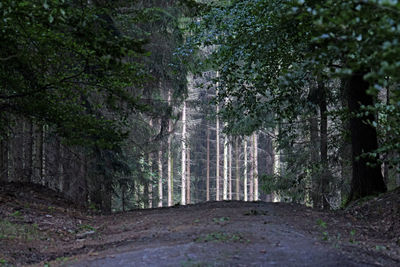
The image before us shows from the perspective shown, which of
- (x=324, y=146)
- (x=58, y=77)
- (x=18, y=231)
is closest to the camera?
(x=18, y=231)

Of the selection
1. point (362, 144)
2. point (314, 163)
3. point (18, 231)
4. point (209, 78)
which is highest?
point (209, 78)

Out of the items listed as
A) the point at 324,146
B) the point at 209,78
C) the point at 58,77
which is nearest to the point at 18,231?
the point at 58,77

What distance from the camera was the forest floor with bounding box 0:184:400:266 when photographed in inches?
197

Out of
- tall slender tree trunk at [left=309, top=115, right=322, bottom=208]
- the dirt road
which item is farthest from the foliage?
tall slender tree trunk at [left=309, top=115, right=322, bottom=208]

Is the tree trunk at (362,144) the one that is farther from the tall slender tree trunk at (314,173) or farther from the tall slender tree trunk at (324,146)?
the tall slender tree trunk at (314,173)

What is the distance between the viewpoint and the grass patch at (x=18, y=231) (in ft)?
24.5

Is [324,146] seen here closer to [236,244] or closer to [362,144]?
[362,144]

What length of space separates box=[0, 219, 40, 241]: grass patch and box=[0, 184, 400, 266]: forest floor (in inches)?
0.6

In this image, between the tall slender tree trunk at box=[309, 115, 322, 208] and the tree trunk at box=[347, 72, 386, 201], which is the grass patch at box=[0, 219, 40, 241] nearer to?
the tree trunk at box=[347, 72, 386, 201]

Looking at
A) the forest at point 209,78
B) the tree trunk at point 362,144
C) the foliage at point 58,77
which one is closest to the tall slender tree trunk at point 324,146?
the forest at point 209,78

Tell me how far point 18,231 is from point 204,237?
367cm

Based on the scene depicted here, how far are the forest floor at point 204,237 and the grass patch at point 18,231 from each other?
16mm

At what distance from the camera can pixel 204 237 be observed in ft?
19.8

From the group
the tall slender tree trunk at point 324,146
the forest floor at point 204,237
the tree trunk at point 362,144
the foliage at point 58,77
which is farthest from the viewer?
the tall slender tree trunk at point 324,146
